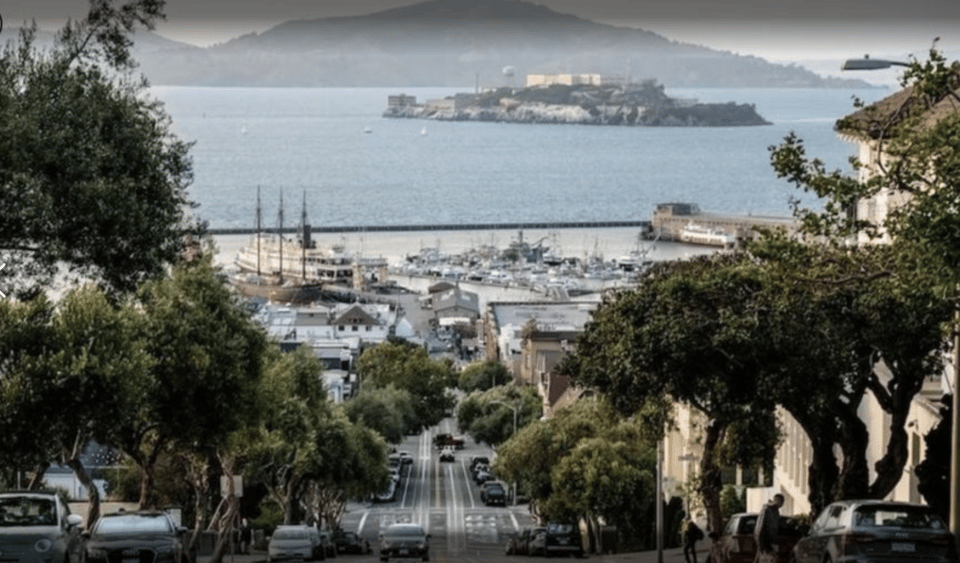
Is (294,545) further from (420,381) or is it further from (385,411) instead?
(420,381)

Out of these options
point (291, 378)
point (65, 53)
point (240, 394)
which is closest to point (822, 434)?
point (240, 394)

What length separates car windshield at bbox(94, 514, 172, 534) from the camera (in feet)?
76.1

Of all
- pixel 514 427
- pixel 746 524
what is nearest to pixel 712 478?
pixel 746 524

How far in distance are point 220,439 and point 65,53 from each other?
1466 centimetres

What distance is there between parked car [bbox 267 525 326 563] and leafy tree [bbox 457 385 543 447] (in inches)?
1985

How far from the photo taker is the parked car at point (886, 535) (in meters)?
17.8

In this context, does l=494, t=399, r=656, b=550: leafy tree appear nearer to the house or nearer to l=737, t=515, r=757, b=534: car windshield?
the house

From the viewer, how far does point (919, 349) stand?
84.5 feet

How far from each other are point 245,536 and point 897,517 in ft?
105

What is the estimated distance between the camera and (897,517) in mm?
18312

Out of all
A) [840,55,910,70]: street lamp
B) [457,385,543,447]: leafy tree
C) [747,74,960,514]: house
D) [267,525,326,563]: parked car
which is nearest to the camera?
[840,55,910,70]: street lamp

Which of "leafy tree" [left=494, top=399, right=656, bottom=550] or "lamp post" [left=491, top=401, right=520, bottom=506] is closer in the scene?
"leafy tree" [left=494, top=399, right=656, bottom=550]

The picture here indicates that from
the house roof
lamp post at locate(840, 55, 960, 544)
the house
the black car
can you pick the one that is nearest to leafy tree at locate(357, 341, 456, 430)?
the house

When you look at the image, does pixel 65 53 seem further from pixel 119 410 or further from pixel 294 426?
pixel 294 426
